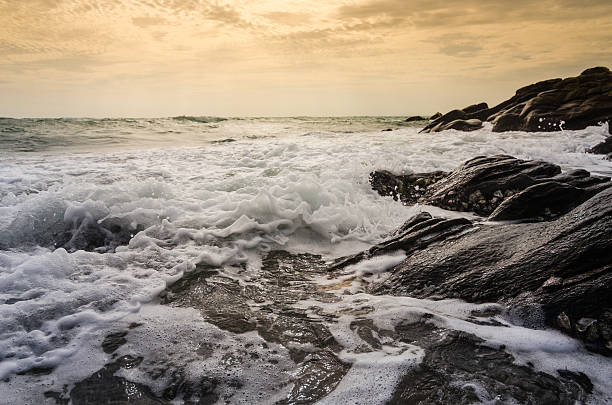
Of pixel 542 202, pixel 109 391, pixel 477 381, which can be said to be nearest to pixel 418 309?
pixel 477 381

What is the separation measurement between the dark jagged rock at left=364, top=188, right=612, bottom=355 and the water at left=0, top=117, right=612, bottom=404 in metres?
0.22

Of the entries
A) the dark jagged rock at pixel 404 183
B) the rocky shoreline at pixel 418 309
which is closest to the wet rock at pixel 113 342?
the rocky shoreline at pixel 418 309

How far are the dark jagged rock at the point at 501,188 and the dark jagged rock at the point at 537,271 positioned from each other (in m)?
0.83

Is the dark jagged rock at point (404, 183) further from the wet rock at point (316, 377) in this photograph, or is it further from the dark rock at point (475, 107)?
the dark rock at point (475, 107)

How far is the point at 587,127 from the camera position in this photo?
55.0 feet

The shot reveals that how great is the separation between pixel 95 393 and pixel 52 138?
1897 centimetres

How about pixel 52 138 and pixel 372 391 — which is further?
pixel 52 138

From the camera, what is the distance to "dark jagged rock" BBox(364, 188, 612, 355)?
9.61 feet

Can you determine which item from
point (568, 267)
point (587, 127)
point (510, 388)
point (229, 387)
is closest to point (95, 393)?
point (229, 387)

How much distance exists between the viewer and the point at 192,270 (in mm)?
4379

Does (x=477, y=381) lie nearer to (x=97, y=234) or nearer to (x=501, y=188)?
(x=501, y=188)

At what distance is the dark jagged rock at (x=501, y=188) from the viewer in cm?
486

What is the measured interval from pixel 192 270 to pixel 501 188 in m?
4.88

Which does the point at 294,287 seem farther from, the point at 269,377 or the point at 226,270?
the point at 269,377
